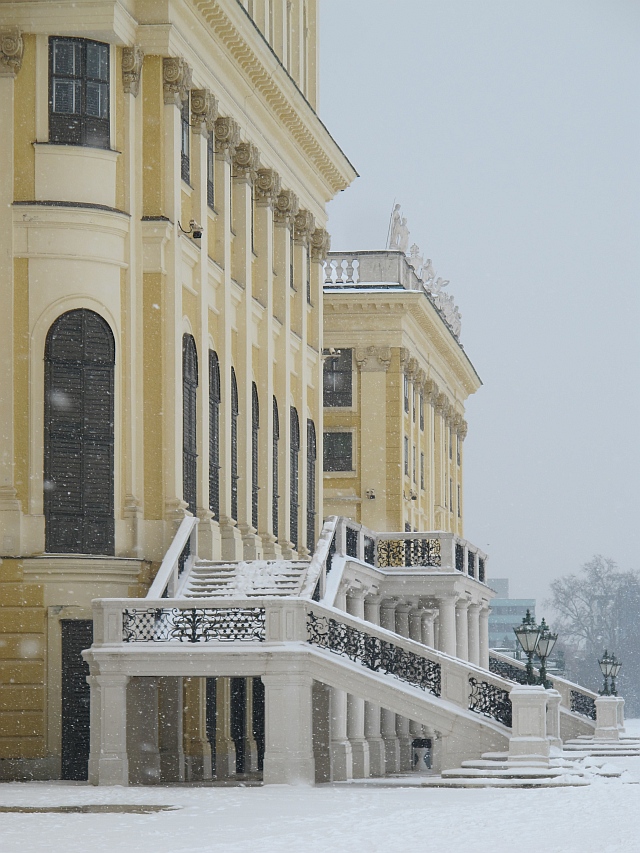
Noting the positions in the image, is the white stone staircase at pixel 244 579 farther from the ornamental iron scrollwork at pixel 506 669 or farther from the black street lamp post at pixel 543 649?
the ornamental iron scrollwork at pixel 506 669

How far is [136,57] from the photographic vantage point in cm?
3709

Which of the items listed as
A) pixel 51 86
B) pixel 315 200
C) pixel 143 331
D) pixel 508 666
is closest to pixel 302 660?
pixel 143 331

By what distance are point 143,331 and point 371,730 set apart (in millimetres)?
12107

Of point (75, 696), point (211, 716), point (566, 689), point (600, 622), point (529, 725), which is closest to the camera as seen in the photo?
point (529, 725)

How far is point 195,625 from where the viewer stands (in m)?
32.4

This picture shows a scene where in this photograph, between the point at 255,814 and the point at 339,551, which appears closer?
the point at 255,814

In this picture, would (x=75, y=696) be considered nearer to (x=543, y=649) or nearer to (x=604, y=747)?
(x=543, y=649)

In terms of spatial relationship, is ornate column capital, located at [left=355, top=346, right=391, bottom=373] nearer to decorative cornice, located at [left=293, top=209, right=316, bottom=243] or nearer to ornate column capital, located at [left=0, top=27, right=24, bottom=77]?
decorative cornice, located at [left=293, top=209, right=316, bottom=243]

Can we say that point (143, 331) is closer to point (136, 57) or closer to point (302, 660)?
point (136, 57)

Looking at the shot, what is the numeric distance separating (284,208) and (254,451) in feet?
21.6

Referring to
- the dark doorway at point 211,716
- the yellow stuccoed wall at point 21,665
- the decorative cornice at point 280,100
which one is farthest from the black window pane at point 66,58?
the dark doorway at point 211,716

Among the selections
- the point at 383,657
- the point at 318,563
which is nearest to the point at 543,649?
the point at 318,563

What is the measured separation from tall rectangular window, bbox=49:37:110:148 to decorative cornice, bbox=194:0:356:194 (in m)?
3.47

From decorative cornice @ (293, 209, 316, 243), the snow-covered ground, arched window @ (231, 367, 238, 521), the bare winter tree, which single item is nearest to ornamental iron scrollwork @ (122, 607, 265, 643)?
the snow-covered ground
